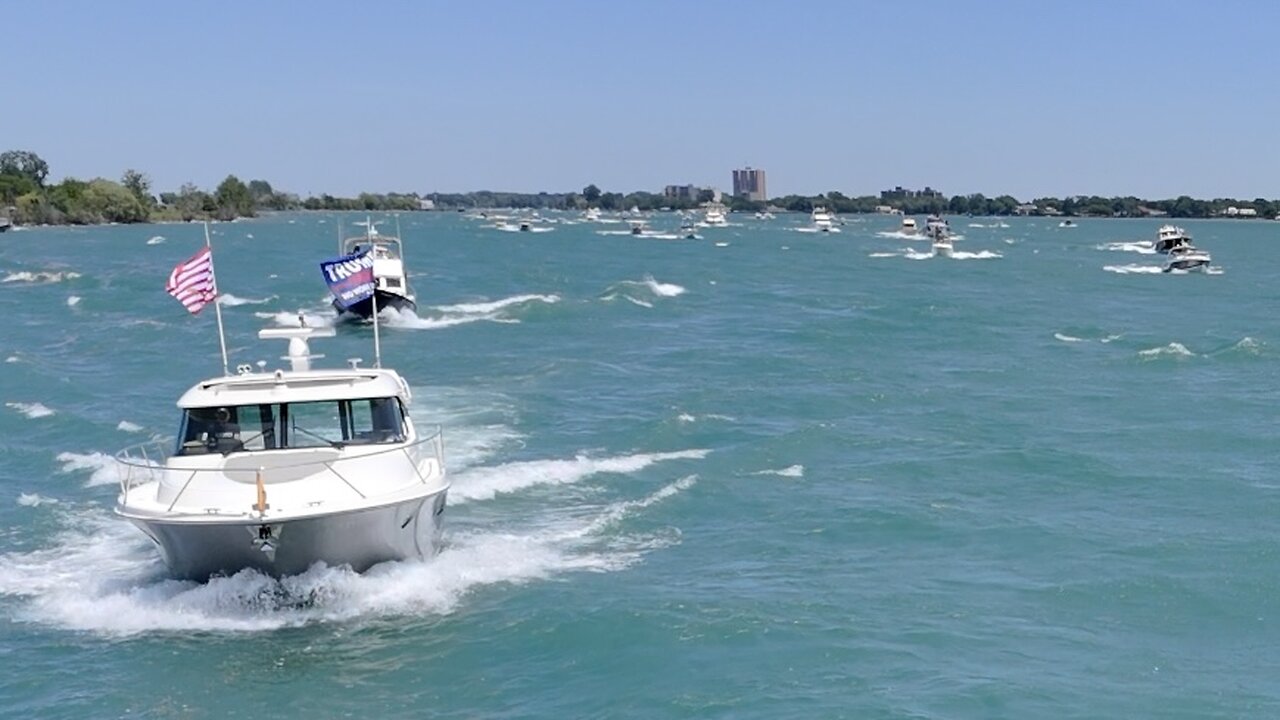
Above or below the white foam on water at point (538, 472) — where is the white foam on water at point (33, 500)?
above

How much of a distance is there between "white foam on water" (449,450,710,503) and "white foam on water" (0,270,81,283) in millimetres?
67447

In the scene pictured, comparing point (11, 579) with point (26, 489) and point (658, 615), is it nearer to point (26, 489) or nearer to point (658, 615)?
point (26, 489)

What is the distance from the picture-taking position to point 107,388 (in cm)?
4322

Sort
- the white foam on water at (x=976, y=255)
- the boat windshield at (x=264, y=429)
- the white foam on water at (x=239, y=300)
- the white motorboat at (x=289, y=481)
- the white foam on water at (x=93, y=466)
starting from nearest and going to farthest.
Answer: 1. the white motorboat at (x=289, y=481)
2. the boat windshield at (x=264, y=429)
3. the white foam on water at (x=93, y=466)
4. the white foam on water at (x=239, y=300)
5. the white foam on water at (x=976, y=255)

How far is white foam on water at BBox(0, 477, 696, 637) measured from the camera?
2030cm

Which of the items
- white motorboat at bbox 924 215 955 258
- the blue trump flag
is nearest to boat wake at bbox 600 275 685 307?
the blue trump flag

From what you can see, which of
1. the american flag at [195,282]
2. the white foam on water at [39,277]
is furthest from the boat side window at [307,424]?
the white foam on water at [39,277]

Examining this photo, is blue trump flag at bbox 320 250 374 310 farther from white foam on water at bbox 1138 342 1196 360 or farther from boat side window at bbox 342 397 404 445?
boat side window at bbox 342 397 404 445

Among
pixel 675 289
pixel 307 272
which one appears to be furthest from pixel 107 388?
pixel 307 272

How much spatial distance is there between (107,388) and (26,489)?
14.2 m

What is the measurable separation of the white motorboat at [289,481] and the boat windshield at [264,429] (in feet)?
0.05

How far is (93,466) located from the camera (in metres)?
31.4

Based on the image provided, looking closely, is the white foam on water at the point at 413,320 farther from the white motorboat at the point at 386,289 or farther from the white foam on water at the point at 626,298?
the white foam on water at the point at 626,298

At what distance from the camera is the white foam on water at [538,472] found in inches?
1143
